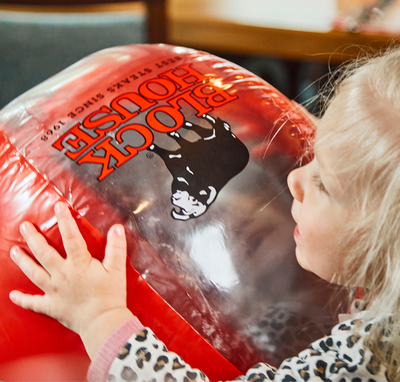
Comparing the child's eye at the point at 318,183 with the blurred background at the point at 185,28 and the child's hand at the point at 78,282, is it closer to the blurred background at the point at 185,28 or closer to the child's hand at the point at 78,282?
the child's hand at the point at 78,282

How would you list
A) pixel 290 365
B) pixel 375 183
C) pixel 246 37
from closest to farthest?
pixel 375 183 < pixel 290 365 < pixel 246 37

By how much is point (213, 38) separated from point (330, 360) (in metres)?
1.39

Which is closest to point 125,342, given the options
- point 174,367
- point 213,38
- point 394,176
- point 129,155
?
point 174,367

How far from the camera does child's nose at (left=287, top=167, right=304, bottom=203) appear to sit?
0.66 meters

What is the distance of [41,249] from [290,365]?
0.39 metres

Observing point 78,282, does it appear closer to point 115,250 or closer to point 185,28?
point 115,250

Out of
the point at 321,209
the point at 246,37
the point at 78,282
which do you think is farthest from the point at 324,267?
the point at 246,37

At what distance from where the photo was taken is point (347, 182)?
1.85 ft

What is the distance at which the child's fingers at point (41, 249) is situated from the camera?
24.9 inches

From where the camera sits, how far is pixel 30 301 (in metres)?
0.63

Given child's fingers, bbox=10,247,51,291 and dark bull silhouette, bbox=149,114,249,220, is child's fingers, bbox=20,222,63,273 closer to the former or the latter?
child's fingers, bbox=10,247,51,291

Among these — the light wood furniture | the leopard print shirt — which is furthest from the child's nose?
the light wood furniture

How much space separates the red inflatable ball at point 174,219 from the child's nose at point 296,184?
1.3 inches

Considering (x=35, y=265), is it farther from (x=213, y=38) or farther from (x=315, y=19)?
(x=315, y=19)
